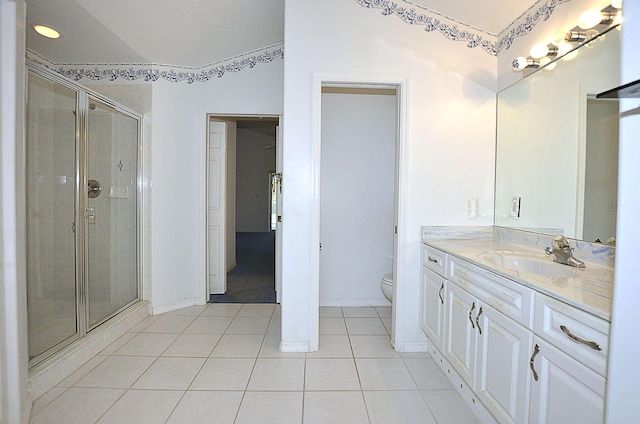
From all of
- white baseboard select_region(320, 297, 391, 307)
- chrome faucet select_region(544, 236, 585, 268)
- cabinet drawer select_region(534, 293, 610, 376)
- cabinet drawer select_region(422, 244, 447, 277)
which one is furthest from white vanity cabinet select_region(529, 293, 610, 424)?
white baseboard select_region(320, 297, 391, 307)

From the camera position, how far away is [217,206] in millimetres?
3807

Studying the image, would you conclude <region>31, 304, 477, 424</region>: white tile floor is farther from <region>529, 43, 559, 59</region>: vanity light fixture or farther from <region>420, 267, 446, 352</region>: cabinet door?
<region>529, 43, 559, 59</region>: vanity light fixture

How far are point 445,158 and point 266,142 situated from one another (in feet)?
27.6

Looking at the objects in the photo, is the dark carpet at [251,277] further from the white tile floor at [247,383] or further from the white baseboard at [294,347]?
the white baseboard at [294,347]

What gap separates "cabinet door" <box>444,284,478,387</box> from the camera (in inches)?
68.3

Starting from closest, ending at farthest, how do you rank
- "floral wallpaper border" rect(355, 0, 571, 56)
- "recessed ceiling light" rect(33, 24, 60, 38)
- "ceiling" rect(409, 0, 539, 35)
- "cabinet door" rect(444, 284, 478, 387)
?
"cabinet door" rect(444, 284, 478, 387)
"ceiling" rect(409, 0, 539, 35)
"floral wallpaper border" rect(355, 0, 571, 56)
"recessed ceiling light" rect(33, 24, 60, 38)

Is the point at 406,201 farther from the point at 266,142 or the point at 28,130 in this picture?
the point at 266,142

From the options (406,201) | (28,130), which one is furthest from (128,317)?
(406,201)

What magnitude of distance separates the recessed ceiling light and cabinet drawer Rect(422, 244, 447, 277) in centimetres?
334

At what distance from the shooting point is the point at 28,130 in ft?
7.76

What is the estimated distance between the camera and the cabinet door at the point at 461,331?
173cm

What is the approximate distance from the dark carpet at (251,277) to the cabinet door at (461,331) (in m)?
2.16

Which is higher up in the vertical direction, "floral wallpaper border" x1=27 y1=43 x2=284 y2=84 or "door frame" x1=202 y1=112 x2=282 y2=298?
"floral wallpaper border" x1=27 y1=43 x2=284 y2=84

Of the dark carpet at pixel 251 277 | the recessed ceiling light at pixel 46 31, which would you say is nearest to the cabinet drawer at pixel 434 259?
the dark carpet at pixel 251 277
